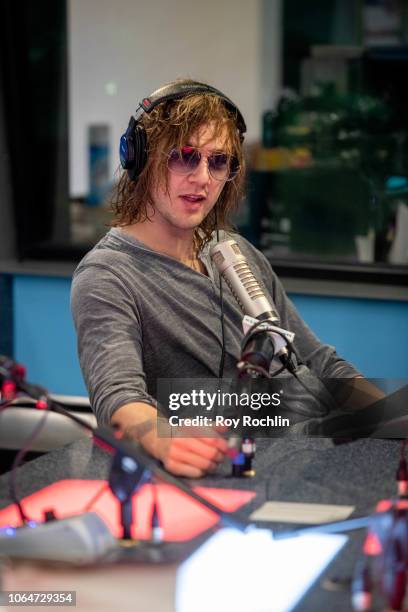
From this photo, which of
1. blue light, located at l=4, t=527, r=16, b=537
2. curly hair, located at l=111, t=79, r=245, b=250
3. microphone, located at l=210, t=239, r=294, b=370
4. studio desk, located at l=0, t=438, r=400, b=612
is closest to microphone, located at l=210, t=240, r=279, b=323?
microphone, located at l=210, t=239, r=294, b=370

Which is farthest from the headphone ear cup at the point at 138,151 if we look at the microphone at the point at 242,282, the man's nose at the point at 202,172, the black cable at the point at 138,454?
the black cable at the point at 138,454

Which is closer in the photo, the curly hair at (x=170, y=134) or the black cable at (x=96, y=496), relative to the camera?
the black cable at (x=96, y=496)

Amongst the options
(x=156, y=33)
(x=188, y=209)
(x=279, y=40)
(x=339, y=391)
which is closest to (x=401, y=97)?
(x=279, y=40)

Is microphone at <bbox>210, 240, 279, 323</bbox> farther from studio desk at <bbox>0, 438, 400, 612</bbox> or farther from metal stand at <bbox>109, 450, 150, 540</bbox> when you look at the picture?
metal stand at <bbox>109, 450, 150, 540</bbox>

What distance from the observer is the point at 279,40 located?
3.71 metres

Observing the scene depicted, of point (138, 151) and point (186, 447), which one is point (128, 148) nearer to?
point (138, 151)

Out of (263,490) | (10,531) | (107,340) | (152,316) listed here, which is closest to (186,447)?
(263,490)

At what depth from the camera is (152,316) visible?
69.1 inches

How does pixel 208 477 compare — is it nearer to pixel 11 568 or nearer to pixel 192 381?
pixel 192 381

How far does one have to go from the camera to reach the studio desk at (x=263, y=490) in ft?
2.97

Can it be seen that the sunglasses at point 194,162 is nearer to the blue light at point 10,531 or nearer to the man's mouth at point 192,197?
the man's mouth at point 192,197

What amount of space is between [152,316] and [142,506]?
745 millimetres

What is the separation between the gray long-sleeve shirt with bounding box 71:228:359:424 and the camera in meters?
1.60

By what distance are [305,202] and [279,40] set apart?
0.61 meters
